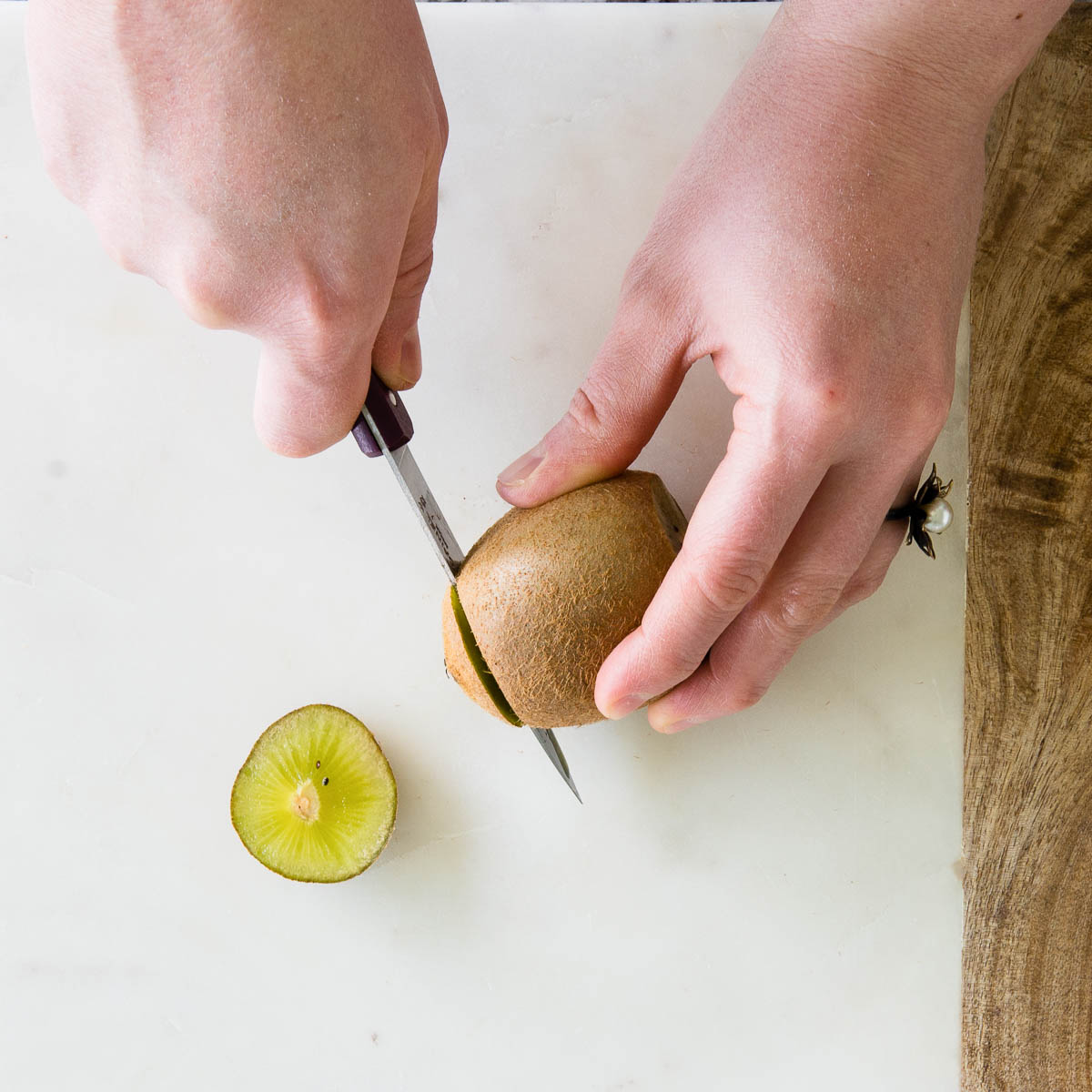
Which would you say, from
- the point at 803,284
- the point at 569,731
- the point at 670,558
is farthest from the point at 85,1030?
the point at 803,284

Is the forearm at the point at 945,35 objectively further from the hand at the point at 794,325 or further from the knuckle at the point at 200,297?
the knuckle at the point at 200,297

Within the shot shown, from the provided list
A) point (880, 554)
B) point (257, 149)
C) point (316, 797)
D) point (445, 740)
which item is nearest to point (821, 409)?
point (880, 554)

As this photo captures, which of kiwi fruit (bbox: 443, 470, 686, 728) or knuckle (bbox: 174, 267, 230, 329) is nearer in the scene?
knuckle (bbox: 174, 267, 230, 329)

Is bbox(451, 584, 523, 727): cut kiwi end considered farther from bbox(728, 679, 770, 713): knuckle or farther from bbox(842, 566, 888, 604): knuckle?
bbox(842, 566, 888, 604): knuckle

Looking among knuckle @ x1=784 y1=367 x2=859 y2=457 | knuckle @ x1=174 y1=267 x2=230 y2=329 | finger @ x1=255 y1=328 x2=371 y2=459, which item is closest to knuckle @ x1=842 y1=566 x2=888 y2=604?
knuckle @ x1=784 y1=367 x2=859 y2=457

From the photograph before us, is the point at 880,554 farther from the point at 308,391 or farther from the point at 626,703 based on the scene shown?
the point at 308,391

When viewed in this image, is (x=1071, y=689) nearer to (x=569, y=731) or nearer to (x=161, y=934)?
(x=569, y=731)

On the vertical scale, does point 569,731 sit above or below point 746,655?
below
